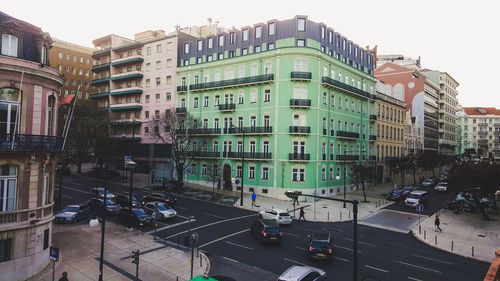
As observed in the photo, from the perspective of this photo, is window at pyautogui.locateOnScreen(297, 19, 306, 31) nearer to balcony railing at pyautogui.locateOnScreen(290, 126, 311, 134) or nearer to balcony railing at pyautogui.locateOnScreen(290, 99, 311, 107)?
balcony railing at pyautogui.locateOnScreen(290, 99, 311, 107)

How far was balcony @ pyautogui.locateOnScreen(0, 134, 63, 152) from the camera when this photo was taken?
15570 millimetres

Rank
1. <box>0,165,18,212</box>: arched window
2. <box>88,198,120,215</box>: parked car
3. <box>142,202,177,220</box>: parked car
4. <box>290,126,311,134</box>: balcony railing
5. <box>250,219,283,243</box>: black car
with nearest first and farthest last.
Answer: <box>0,165,18,212</box>: arched window < <box>250,219,283,243</box>: black car < <box>142,202,177,220</box>: parked car < <box>88,198,120,215</box>: parked car < <box>290,126,311,134</box>: balcony railing

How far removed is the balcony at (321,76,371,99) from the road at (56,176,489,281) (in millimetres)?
21269


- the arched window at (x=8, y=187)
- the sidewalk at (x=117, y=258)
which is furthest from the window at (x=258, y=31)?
the arched window at (x=8, y=187)

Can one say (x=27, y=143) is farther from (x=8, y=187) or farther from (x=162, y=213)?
(x=162, y=213)

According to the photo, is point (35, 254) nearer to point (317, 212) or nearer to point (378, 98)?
point (317, 212)

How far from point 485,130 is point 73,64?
15172 centimetres

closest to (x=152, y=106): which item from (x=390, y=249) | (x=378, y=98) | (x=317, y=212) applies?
(x=317, y=212)

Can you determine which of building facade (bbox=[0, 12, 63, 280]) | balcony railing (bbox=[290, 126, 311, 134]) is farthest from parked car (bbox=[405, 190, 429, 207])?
building facade (bbox=[0, 12, 63, 280])

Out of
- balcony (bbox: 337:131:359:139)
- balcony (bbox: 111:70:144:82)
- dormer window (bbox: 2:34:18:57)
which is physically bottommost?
balcony (bbox: 337:131:359:139)

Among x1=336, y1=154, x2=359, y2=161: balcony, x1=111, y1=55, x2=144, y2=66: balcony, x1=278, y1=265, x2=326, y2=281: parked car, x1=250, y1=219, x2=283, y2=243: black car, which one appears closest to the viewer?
x1=278, y1=265, x2=326, y2=281: parked car

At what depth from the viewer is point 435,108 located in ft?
300

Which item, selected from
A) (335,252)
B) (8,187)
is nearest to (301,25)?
(335,252)

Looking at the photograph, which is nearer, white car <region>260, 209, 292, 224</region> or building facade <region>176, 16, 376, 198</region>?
white car <region>260, 209, 292, 224</region>
